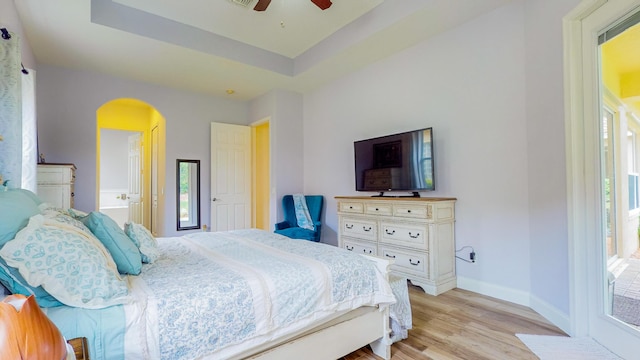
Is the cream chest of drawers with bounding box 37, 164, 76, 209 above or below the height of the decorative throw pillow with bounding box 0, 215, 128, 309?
above

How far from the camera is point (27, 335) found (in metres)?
0.66

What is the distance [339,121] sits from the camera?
4.66 metres

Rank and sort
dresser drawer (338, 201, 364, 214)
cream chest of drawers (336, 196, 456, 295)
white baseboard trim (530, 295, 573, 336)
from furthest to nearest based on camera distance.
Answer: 1. dresser drawer (338, 201, 364, 214)
2. cream chest of drawers (336, 196, 456, 295)
3. white baseboard trim (530, 295, 573, 336)

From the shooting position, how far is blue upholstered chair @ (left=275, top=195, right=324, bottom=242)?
14.3ft

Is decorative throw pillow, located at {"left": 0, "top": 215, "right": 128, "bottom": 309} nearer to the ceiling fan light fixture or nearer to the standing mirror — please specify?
the ceiling fan light fixture

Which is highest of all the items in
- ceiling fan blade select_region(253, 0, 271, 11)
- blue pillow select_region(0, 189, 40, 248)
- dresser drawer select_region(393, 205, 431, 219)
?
ceiling fan blade select_region(253, 0, 271, 11)

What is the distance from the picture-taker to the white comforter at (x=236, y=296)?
4.01ft

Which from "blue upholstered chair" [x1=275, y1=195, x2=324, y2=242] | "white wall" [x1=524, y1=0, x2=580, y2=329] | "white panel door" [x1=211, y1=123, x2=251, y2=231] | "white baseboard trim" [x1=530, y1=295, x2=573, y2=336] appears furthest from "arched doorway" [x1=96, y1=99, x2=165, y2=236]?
"white baseboard trim" [x1=530, y1=295, x2=573, y2=336]

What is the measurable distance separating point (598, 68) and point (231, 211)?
16.4ft

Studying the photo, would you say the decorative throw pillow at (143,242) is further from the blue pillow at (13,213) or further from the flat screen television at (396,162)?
the flat screen television at (396,162)

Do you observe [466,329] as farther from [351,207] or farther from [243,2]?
[243,2]

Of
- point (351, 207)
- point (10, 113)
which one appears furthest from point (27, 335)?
point (351, 207)

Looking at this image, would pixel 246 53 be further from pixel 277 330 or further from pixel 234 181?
pixel 277 330

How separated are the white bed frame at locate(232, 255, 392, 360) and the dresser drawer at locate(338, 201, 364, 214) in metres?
1.76
